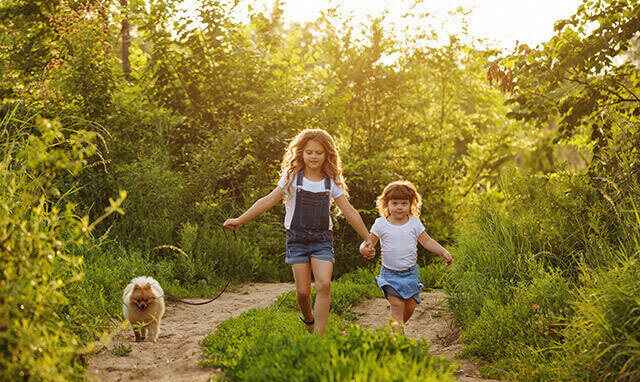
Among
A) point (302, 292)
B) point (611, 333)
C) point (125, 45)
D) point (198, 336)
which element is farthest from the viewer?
point (125, 45)

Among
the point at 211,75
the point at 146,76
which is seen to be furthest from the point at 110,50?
the point at 211,75

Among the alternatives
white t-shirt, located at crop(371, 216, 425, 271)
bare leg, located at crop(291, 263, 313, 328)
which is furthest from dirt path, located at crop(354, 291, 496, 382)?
bare leg, located at crop(291, 263, 313, 328)

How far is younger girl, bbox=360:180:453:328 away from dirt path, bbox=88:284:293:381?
5.67 ft

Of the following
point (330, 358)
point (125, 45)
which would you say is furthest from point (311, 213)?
point (125, 45)

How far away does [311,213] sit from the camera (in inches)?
277

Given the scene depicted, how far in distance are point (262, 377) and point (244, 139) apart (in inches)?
315

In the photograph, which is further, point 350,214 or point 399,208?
point 350,214

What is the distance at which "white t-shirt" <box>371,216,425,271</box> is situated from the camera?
7016 millimetres

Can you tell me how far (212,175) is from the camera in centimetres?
1209

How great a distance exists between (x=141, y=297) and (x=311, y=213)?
5.68ft

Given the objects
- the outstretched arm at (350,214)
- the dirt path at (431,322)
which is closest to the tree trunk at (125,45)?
the dirt path at (431,322)

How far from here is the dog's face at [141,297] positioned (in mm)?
7254

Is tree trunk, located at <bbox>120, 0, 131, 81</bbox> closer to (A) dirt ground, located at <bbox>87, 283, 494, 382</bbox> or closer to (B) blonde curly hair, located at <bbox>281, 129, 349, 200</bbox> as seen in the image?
(A) dirt ground, located at <bbox>87, 283, 494, 382</bbox>

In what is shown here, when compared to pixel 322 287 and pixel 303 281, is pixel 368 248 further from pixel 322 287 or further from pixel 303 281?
pixel 303 281
